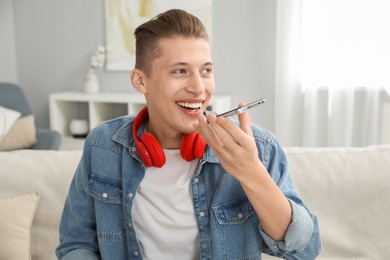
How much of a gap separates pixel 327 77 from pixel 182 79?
2.18 meters

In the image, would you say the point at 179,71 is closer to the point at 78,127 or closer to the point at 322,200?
the point at 322,200

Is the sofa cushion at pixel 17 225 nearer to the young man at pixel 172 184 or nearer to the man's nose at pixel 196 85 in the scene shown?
the young man at pixel 172 184

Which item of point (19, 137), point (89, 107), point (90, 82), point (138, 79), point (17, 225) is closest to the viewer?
point (138, 79)

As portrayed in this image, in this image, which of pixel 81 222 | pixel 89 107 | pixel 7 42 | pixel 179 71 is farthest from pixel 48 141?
pixel 179 71

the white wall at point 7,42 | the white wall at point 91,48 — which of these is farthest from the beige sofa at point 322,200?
the white wall at point 7,42

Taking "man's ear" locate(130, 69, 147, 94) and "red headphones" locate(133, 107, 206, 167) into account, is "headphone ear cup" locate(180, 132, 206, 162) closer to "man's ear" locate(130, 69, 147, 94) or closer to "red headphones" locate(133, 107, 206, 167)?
"red headphones" locate(133, 107, 206, 167)

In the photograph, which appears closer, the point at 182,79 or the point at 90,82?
the point at 182,79

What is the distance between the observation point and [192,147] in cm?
113

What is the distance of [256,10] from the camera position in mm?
3268

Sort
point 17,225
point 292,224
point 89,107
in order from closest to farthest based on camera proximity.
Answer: point 292,224 < point 17,225 < point 89,107

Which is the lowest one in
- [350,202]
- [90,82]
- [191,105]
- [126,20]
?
[350,202]

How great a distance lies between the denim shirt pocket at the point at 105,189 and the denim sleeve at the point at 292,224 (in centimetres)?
38

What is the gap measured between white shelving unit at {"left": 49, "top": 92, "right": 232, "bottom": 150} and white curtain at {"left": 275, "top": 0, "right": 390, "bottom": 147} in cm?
49

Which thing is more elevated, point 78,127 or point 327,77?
point 327,77
